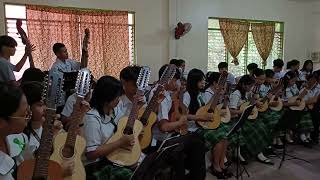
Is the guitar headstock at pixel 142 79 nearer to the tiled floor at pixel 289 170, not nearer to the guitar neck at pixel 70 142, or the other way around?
the guitar neck at pixel 70 142

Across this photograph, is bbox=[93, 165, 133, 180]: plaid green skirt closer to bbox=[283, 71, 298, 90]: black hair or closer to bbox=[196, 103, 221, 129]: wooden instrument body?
bbox=[196, 103, 221, 129]: wooden instrument body

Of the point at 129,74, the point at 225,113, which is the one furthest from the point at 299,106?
the point at 129,74

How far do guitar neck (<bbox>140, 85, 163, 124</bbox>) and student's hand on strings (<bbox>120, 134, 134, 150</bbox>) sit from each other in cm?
39

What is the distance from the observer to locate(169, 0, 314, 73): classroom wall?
24.2 ft

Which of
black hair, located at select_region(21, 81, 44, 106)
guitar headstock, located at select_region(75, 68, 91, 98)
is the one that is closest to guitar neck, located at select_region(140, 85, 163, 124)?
guitar headstock, located at select_region(75, 68, 91, 98)

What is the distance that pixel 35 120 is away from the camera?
1986 millimetres

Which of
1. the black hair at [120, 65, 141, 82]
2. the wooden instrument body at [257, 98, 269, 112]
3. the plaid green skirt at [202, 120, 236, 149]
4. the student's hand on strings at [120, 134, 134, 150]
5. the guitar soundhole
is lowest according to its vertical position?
the plaid green skirt at [202, 120, 236, 149]

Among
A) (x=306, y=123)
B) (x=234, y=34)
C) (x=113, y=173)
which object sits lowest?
(x=306, y=123)

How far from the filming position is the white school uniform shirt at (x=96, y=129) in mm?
2201

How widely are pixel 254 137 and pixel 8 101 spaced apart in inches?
142

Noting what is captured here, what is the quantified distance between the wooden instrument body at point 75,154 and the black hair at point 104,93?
33 centimetres

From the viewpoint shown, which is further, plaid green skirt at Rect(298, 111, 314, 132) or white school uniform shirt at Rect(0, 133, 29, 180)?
plaid green skirt at Rect(298, 111, 314, 132)

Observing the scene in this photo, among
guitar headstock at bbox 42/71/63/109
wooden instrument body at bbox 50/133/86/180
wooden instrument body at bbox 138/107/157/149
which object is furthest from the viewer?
wooden instrument body at bbox 138/107/157/149

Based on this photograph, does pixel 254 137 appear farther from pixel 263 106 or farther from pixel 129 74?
pixel 129 74
